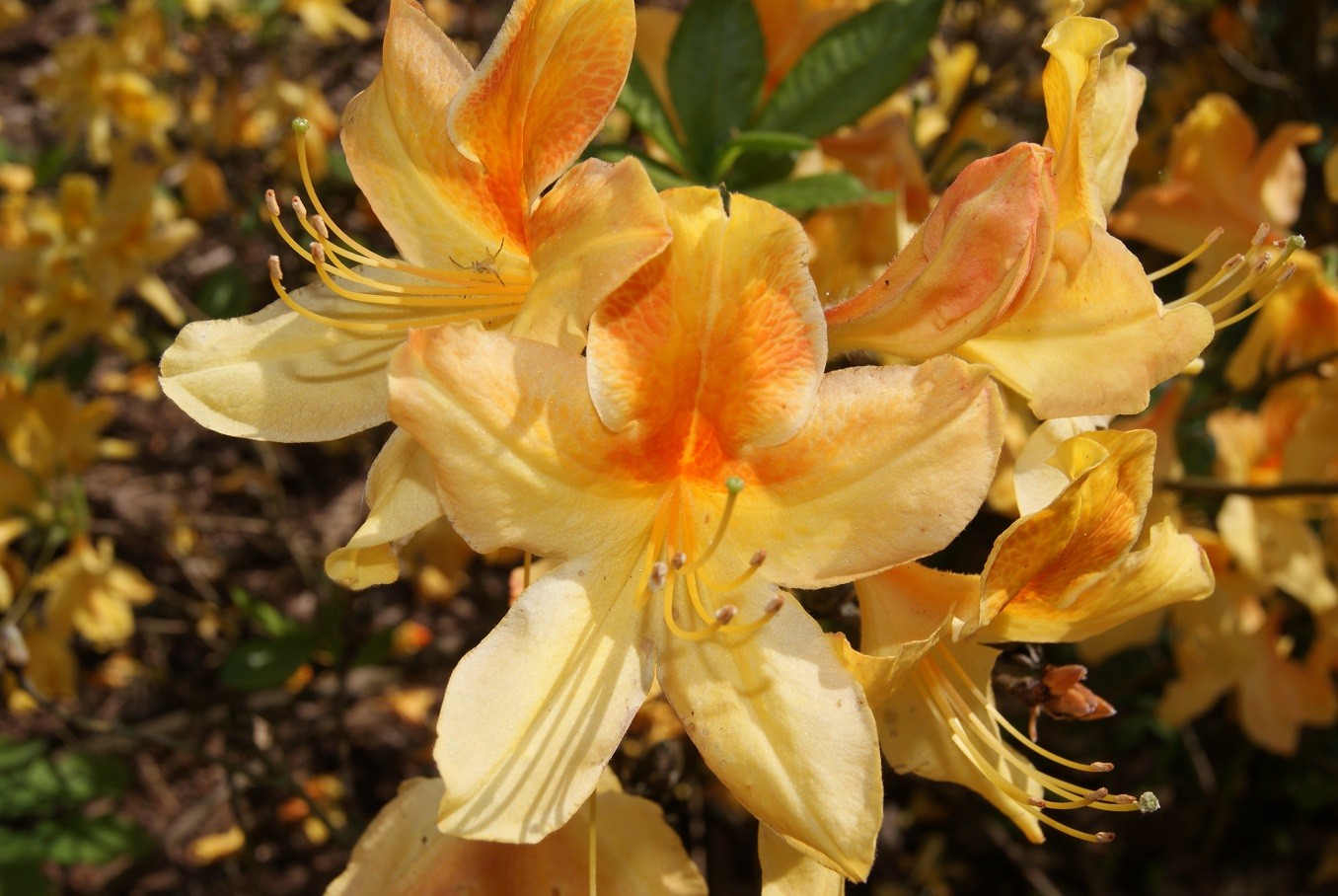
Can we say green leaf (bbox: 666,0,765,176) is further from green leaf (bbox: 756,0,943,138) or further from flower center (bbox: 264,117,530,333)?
flower center (bbox: 264,117,530,333)

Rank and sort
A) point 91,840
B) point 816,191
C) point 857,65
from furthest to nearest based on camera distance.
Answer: point 91,840 → point 857,65 → point 816,191

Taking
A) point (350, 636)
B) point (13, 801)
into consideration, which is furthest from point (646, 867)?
point (13, 801)

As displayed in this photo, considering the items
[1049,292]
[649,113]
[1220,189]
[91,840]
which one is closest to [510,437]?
[1049,292]

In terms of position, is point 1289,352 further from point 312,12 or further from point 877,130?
point 312,12

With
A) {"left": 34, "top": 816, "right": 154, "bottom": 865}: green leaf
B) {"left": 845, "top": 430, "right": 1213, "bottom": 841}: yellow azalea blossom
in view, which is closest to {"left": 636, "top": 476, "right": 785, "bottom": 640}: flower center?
{"left": 845, "top": 430, "right": 1213, "bottom": 841}: yellow azalea blossom

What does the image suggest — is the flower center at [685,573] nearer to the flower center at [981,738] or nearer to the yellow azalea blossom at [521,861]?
the flower center at [981,738]

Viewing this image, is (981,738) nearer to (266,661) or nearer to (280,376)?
(280,376)
